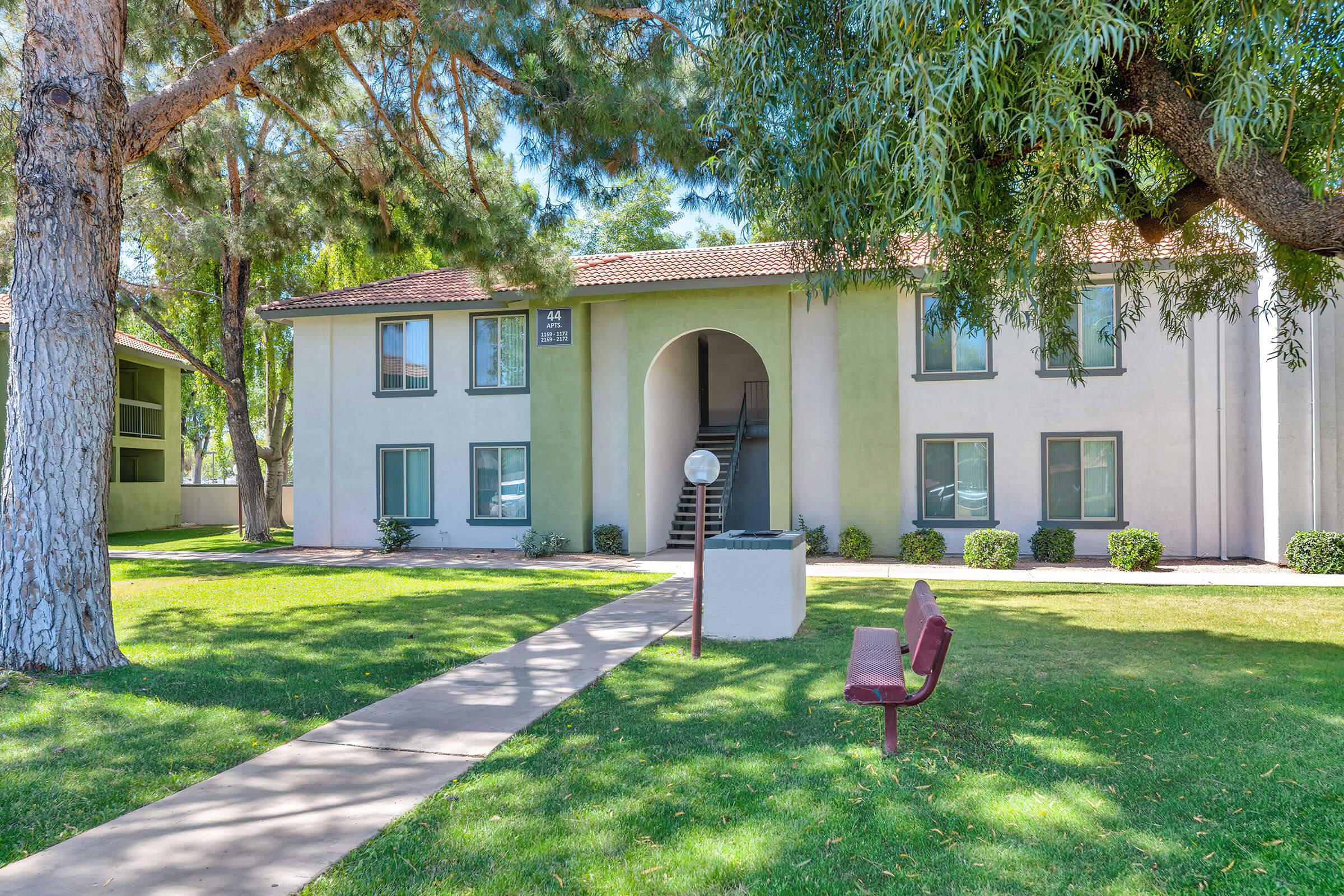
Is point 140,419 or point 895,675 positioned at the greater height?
point 140,419

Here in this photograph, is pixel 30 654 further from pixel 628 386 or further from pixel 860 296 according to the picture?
pixel 860 296

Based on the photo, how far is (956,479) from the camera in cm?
1561

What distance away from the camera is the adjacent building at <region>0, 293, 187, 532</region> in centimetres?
2362

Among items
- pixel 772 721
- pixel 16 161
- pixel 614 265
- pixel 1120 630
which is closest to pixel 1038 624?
pixel 1120 630

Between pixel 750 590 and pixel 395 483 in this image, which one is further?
pixel 395 483

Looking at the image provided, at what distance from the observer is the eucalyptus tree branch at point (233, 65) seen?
7672 millimetres

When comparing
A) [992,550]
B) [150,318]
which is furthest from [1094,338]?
[150,318]

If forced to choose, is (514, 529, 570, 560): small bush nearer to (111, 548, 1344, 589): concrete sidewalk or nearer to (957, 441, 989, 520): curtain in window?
(111, 548, 1344, 589): concrete sidewalk

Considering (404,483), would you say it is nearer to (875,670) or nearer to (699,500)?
(699,500)

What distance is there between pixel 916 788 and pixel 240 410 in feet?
68.2

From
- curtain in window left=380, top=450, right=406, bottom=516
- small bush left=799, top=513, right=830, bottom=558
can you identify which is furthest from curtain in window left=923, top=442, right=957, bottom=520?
curtain in window left=380, top=450, right=406, bottom=516

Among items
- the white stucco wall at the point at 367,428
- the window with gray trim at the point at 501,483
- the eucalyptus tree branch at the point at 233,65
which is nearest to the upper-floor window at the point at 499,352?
the white stucco wall at the point at 367,428

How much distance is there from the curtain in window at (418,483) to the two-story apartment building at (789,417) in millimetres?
43

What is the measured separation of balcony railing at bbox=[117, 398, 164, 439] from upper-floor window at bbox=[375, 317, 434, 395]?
10307 millimetres
